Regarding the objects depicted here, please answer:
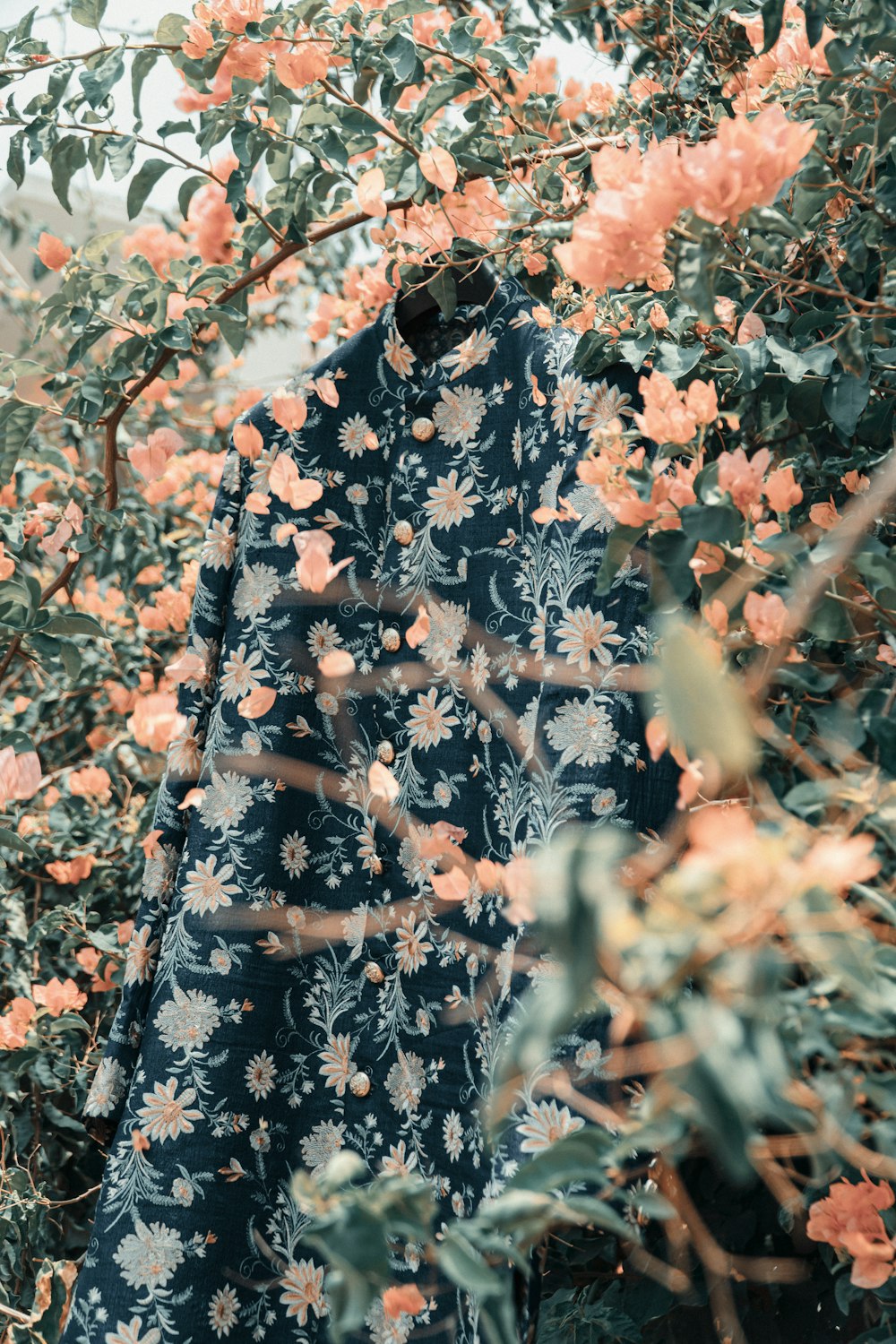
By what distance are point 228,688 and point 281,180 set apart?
0.48 metres

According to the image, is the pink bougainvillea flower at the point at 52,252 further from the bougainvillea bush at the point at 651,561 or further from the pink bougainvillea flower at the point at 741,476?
the pink bougainvillea flower at the point at 741,476

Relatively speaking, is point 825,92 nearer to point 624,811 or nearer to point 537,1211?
point 624,811

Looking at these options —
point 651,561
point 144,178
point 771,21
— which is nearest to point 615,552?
point 651,561

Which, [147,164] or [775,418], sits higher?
[147,164]

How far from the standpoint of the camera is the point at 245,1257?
0.82 meters

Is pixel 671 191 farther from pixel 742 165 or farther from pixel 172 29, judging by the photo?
pixel 172 29

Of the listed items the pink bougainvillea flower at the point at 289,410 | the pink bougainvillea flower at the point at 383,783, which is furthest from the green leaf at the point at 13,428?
the pink bougainvillea flower at the point at 383,783

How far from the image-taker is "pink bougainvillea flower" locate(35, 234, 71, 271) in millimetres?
1054

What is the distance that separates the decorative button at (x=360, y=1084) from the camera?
0.84 meters

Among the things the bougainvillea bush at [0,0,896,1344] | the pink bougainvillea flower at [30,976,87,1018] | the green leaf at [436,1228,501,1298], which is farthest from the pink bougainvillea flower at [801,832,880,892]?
the pink bougainvillea flower at [30,976,87,1018]

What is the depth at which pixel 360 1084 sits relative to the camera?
0.84 meters

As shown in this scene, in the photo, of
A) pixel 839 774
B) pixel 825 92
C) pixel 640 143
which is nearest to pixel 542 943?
pixel 839 774

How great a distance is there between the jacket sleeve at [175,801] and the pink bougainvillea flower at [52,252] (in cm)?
30

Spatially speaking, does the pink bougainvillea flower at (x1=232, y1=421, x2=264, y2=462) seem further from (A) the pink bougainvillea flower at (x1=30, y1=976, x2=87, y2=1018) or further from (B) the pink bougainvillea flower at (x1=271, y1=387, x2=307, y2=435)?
(A) the pink bougainvillea flower at (x1=30, y1=976, x2=87, y2=1018)
